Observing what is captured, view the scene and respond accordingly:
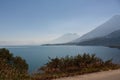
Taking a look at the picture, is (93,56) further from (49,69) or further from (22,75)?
(22,75)

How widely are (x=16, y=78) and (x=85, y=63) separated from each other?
5.80m

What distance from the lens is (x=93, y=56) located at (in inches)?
665

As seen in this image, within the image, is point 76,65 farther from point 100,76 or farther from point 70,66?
point 100,76

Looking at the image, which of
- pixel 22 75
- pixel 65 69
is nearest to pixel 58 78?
pixel 22 75

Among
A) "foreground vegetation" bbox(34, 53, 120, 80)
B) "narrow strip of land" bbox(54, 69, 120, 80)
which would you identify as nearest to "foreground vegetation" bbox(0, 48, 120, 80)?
"foreground vegetation" bbox(34, 53, 120, 80)

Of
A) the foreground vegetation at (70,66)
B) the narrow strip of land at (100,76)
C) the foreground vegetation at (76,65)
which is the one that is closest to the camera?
the narrow strip of land at (100,76)

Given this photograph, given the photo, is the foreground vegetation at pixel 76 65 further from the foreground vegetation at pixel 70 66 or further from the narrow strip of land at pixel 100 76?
the narrow strip of land at pixel 100 76

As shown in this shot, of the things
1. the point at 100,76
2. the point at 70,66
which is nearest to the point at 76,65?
the point at 70,66

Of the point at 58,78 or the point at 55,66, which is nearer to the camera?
the point at 58,78

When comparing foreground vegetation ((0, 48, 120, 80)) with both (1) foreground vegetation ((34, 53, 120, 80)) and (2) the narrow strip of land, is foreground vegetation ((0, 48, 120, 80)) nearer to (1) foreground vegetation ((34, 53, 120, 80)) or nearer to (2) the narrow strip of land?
(1) foreground vegetation ((34, 53, 120, 80))

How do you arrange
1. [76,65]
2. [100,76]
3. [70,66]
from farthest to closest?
[76,65]
[70,66]
[100,76]

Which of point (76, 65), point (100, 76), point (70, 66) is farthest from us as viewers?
point (76, 65)

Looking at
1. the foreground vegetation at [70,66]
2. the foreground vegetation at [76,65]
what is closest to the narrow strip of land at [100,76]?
the foreground vegetation at [70,66]

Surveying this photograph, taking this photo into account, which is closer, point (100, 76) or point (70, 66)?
point (100, 76)
